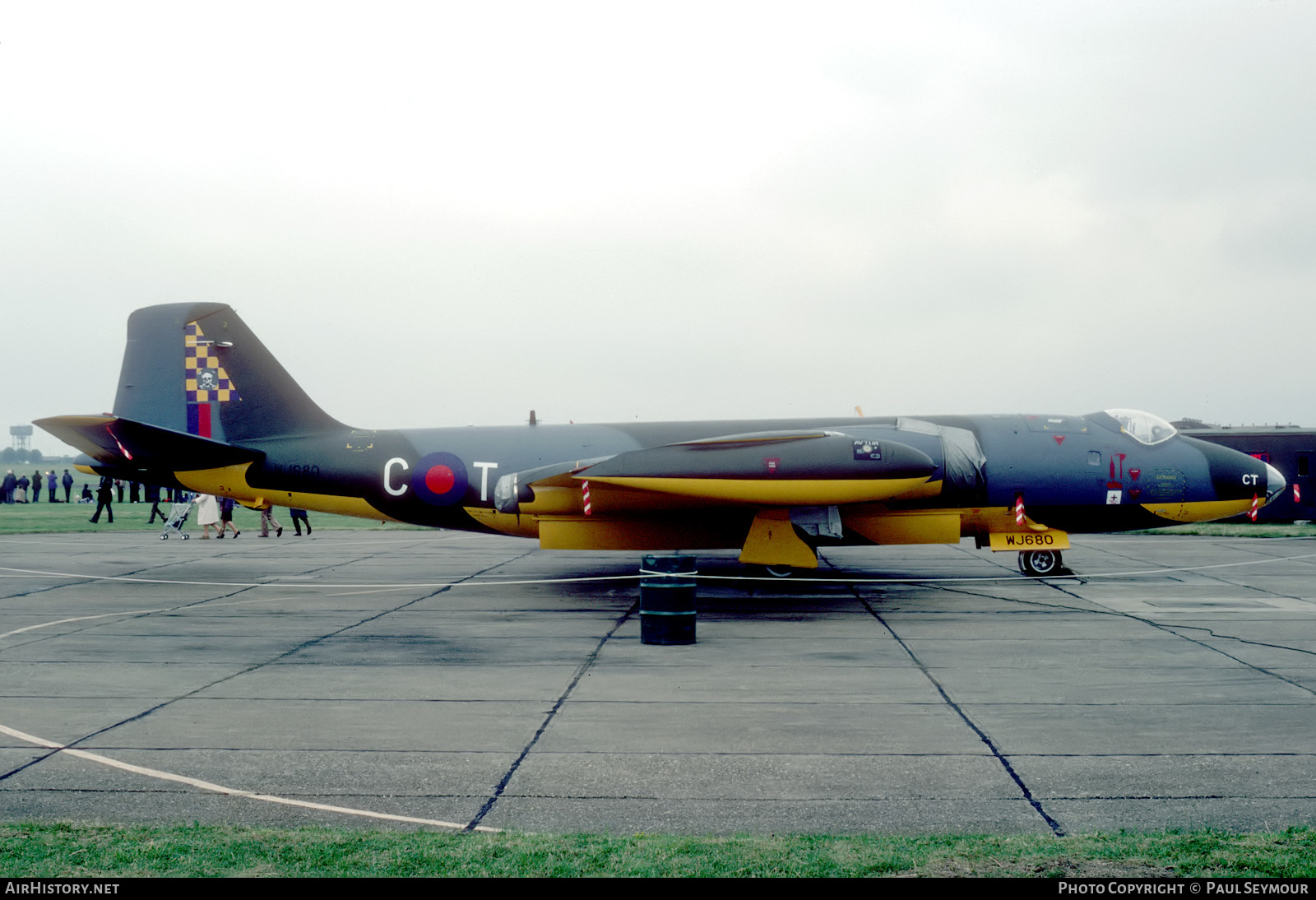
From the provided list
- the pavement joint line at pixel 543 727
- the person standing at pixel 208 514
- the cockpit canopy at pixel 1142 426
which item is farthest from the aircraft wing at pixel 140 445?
the cockpit canopy at pixel 1142 426

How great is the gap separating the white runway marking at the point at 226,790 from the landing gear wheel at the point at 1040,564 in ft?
47.9

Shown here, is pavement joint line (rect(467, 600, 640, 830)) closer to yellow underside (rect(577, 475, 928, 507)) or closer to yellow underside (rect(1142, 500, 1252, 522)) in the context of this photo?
yellow underside (rect(577, 475, 928, 507))

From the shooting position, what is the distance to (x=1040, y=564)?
59.2 feet

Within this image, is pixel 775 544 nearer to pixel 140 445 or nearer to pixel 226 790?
pixel 226 790

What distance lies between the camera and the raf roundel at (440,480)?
1706 centimetres

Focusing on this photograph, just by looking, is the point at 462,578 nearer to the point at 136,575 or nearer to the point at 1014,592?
the point at 136,575

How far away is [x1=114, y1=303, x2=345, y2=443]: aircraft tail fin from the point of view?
17.7 metres

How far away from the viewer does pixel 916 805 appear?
594 cm

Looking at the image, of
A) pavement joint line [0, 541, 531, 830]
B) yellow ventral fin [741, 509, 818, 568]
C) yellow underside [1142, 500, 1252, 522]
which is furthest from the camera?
yellow underside [1142, 500, 1252, 522]

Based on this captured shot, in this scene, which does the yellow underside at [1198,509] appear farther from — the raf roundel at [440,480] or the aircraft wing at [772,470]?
the raf roundel at [440,480]

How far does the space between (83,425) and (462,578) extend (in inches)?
275

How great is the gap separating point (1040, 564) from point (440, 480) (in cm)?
1126

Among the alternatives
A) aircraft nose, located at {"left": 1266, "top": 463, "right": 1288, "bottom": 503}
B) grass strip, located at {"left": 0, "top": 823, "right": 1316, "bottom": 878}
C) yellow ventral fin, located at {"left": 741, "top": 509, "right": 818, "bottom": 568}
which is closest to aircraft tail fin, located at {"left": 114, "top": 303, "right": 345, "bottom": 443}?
yellow ventral fin, located at {"left": 741, "top": 509, "right": 818, "bottom": 568}

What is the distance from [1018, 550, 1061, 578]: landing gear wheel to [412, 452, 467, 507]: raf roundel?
1050cm
